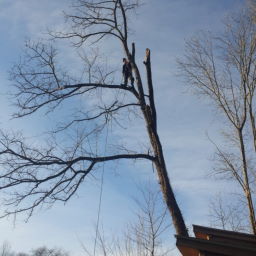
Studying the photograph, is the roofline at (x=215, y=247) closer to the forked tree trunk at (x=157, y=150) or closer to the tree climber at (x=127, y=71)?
the forked tree trunk at (x=157, y=150)

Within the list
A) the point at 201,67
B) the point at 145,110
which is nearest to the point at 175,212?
the point at 145,110

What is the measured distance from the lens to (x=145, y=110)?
9.30 meters

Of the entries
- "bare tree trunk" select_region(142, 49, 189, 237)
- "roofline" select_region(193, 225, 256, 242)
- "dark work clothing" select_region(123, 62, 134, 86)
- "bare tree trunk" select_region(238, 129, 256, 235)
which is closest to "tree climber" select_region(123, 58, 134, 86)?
"dark work clothing" select_region(123, 62, 134, 86)

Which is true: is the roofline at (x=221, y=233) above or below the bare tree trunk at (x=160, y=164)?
below

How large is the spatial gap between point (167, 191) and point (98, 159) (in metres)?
1.81

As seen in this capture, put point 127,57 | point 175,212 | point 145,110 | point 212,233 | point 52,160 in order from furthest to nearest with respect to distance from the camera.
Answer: point 127,57 → point 145,110 → point 52,160 → point 175,212 → point 212,233

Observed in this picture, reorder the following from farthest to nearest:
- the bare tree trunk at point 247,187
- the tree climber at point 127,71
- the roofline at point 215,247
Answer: the bare tree trunk at point 247,187 < the tree climber at point 127,71 < the roofline at point 215,247

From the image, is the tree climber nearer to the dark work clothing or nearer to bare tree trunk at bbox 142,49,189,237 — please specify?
the dark work clothing

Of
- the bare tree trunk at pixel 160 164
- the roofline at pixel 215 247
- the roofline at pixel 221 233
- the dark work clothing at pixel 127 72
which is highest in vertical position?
the dark work clothing at pixel 127 72

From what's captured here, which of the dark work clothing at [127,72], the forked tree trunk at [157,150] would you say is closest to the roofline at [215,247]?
the forked tree trunk at [157,150]

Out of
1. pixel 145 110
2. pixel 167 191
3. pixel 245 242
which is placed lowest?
pixel 245 242

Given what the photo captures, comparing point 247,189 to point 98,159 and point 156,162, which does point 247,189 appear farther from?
point 98,159

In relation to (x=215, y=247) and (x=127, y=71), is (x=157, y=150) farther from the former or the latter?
(x=215, y=247)

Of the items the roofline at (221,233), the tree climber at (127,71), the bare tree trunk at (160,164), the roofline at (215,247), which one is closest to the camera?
the roofline at (215,247)
